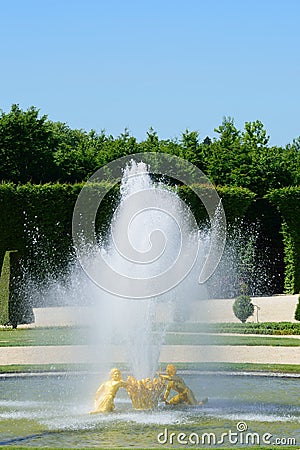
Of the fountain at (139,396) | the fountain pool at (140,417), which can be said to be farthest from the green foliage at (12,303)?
the fountain pool at (140,417)

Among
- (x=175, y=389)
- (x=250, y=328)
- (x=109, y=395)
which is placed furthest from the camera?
(x=250, y=328)

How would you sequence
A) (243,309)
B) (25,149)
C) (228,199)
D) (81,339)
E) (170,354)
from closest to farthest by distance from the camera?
(170,354), (81,339), (243,309), (228,199), (25,149)

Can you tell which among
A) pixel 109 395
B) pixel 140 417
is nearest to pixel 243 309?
pixel 109 395

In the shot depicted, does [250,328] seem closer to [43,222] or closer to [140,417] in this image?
[43,222]

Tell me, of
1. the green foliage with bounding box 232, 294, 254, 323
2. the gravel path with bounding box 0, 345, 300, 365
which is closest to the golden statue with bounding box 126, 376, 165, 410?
the gravel path with bounding box 0, 345, 300, 365

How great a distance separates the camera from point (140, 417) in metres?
8.30

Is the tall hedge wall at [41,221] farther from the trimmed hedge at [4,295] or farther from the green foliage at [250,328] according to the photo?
the green foliage at [250,328]

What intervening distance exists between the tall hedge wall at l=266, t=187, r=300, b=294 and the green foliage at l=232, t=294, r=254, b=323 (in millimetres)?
6520

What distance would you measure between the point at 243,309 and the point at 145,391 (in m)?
11.5

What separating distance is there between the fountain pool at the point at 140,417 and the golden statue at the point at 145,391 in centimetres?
A: 14

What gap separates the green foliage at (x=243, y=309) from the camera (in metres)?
20.0

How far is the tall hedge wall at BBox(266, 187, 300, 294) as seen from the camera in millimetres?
26375

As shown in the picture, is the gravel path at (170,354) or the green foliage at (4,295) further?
the green foliage at (4,295)

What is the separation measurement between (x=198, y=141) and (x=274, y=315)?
66.6 ft
